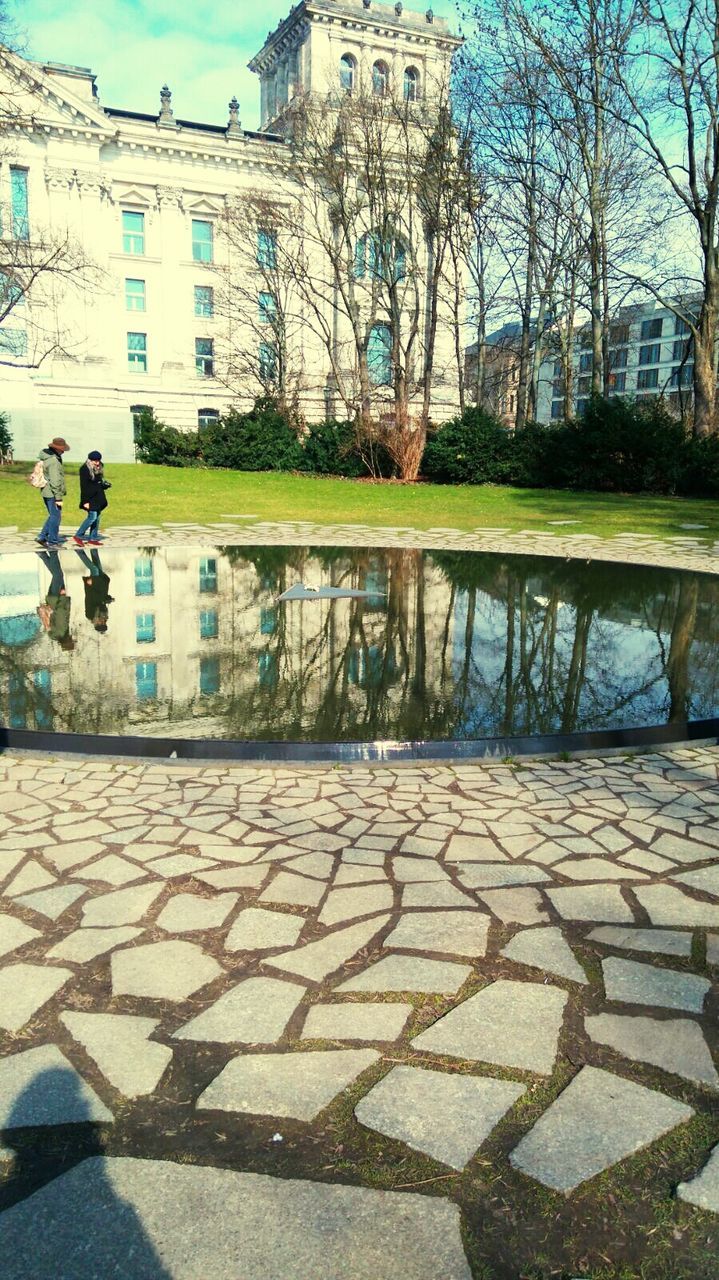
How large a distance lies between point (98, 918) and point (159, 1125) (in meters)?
1.21

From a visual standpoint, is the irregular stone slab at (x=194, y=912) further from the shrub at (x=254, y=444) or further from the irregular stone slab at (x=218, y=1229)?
the shrub at (x=254, y=444)

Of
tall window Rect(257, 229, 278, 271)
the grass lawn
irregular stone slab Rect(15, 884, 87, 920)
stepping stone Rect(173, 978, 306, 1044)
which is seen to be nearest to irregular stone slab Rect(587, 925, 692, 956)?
stepping stone Rect(173, 978, 306, 1044)

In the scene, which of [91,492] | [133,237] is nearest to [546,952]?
[91,492]

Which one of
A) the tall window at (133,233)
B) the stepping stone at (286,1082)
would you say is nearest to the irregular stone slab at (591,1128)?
the stepping stone at (286,1082)

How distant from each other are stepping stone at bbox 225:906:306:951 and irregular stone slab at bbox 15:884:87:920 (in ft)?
2.34

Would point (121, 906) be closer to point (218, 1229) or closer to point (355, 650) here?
point (218, 1229)

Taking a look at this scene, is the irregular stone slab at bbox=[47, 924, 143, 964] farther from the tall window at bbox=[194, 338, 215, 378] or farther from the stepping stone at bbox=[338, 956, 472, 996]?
the tall window at bbox=[194, 338, 215, 378]

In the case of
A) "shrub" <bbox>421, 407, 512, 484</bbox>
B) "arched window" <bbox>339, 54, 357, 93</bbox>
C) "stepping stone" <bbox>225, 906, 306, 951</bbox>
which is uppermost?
"arched window" <bbox>339, 54, 357, 93</bbox>

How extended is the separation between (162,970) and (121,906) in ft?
1.72

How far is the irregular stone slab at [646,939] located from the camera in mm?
3295

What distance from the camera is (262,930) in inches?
134

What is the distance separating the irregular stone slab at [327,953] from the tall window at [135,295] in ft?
189

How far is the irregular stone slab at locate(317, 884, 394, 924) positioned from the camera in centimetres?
351

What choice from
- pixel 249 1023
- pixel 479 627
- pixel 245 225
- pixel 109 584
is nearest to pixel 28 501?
pixel 109 584
